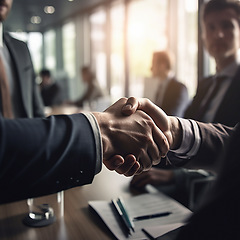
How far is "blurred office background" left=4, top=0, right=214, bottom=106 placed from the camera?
4.48 metres

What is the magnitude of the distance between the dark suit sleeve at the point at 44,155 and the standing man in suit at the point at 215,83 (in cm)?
52

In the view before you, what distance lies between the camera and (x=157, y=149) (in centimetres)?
Answer: 101

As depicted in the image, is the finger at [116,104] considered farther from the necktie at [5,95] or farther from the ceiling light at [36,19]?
the ceiling light at [36,19]

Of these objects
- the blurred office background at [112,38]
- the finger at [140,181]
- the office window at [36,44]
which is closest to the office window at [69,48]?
the blurred office background at [112,38]

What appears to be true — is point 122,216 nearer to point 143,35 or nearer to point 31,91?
point 31,91

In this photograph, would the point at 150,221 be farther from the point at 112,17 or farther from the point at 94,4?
the point at 94,4

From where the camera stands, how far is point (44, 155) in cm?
70

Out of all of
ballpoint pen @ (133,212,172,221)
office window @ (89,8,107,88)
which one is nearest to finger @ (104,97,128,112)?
ballpoint pen @ (133,212,172,221)

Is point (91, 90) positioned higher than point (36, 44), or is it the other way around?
point (36, 44)

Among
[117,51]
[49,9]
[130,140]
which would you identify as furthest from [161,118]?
[49,9]

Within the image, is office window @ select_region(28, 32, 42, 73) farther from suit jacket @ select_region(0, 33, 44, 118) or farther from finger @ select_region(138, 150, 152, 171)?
finger @ select_region(138, 150, 152, 171)

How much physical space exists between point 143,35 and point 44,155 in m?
5.17

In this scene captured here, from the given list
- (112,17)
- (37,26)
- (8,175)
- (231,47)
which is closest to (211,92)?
(231,47)

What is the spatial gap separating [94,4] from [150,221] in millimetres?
7075
